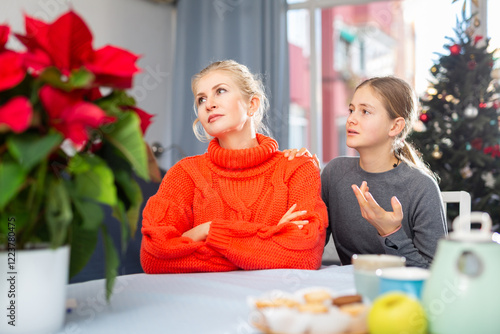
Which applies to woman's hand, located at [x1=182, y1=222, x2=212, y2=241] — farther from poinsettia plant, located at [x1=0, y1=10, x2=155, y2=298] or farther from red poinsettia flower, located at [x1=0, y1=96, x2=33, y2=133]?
red poinsettia flower, located at [x1=0, y1=96, x2=33, y2=133]

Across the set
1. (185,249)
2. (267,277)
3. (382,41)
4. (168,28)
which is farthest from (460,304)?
(382,41)

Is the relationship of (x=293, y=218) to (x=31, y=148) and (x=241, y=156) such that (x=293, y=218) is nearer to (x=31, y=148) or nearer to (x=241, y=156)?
(x=241, y=156)

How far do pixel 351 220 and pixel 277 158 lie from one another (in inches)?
15.1

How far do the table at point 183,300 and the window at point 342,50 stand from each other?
2.93 m

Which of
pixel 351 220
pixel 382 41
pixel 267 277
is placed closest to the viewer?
pixel 267 277

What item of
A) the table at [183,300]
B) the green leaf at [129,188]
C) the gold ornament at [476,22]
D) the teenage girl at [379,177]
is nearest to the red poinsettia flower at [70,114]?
the green leaf at [129,188]

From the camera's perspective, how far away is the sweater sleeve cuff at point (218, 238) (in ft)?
4.06

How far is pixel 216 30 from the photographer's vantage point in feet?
13.4

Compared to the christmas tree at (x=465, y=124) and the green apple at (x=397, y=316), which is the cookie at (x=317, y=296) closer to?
the green apple at (x=397, y=316)

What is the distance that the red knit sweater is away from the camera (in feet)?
4.08

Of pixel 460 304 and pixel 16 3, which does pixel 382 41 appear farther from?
pixel 460 304

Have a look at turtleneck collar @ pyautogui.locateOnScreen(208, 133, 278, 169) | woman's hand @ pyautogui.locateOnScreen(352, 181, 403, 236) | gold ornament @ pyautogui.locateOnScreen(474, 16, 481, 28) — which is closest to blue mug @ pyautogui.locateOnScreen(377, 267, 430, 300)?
woman's hand @ pyautogui.locateOnScreen(352, 181, 403, 236)

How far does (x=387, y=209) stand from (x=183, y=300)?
1.02 metres

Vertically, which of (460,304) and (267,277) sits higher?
(460,304)
